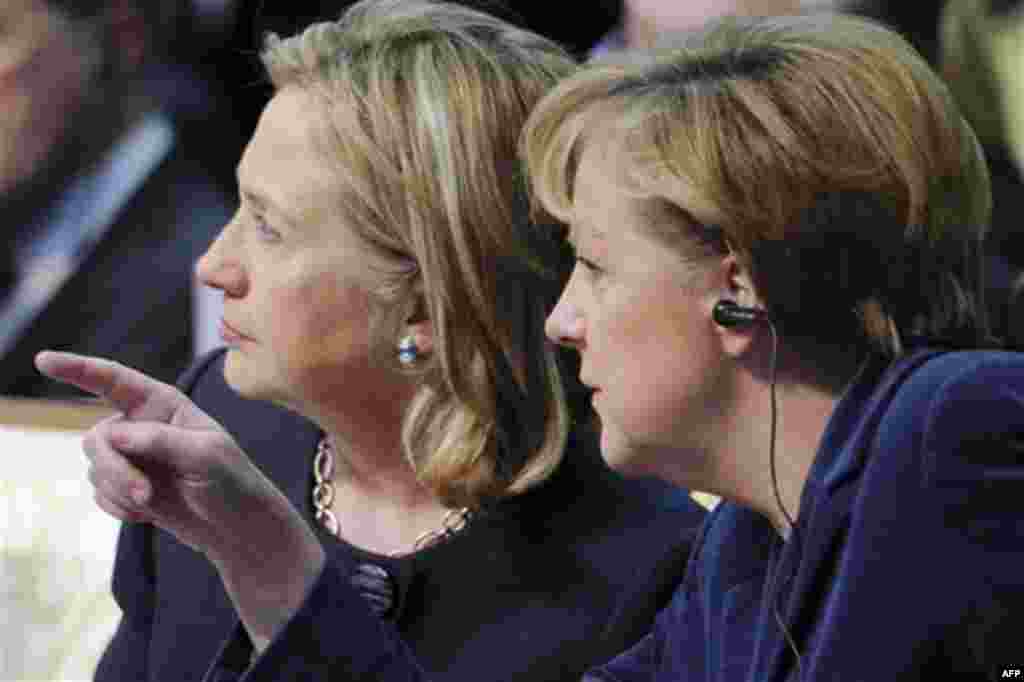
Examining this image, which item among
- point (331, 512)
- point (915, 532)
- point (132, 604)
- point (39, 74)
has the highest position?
point (915, 532)

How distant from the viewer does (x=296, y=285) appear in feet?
5.26

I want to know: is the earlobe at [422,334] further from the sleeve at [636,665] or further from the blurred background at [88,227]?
the blurred background at [88,227]

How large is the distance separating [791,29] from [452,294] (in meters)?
0.39

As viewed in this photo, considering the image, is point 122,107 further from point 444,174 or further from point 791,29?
point 791,29

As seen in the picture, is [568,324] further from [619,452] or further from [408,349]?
[408,349]

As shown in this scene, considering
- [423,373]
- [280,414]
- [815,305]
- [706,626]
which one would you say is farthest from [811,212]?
[280,414]

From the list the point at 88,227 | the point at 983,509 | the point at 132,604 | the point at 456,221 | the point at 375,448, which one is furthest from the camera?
the point at 88,227

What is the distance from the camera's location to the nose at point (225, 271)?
1611mm

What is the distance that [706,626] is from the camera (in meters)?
1.47

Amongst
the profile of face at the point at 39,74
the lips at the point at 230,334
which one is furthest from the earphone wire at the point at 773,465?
the profile of face at the point at 39,74

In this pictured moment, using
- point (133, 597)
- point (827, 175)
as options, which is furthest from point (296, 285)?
point (827, 175)

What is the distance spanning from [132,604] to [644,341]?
674 millimetres

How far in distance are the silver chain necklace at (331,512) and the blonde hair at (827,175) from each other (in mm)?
436

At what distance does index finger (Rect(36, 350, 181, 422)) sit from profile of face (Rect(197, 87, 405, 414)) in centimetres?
14
